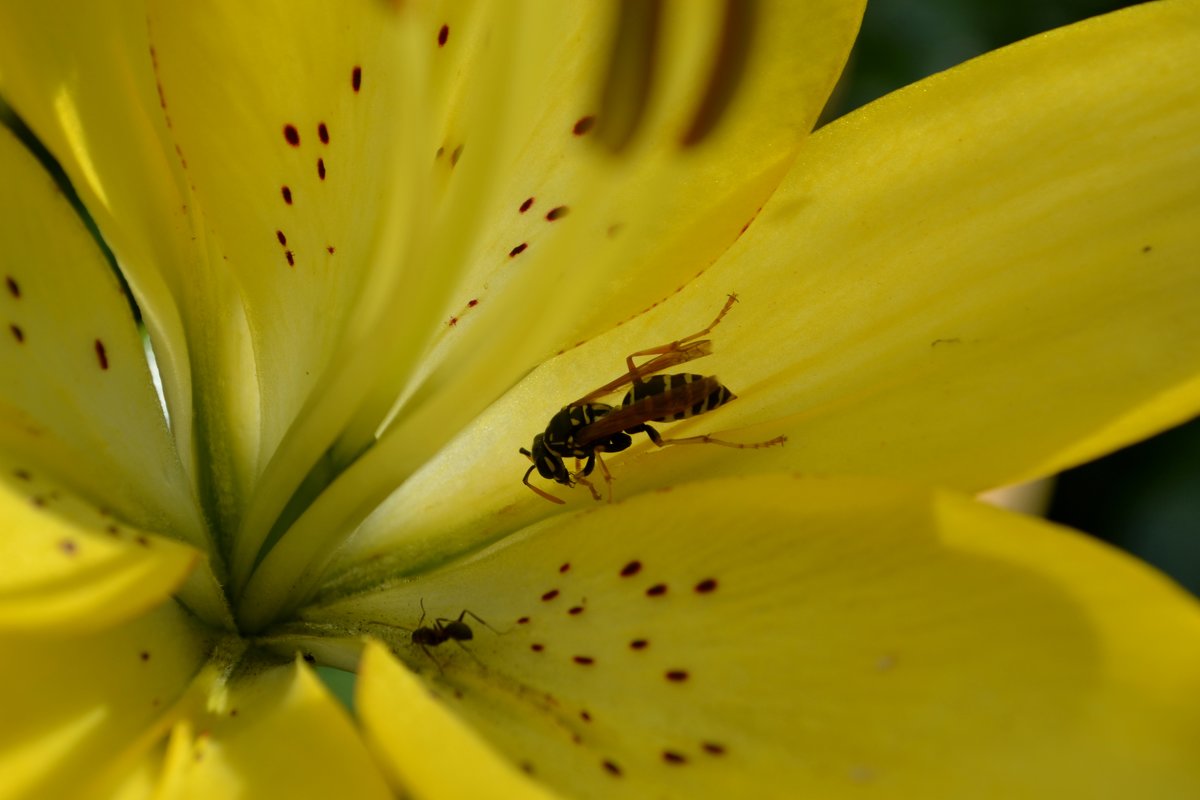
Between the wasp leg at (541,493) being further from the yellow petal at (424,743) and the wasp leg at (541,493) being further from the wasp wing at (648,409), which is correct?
the yellow petal at (424,743)

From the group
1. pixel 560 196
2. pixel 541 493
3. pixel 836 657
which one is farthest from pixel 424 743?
pixel 560 196

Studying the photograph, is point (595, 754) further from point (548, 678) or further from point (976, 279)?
point (976, 279)

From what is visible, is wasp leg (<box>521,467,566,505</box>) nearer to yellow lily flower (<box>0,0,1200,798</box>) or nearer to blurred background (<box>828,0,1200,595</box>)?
yellow lily flower (<box>0,0,1200,798</box>)

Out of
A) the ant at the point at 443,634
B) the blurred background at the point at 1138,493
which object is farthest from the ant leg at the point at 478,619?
the blurred background at the point at 1138,493

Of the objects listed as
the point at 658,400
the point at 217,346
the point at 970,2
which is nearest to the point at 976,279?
the point at 658,400

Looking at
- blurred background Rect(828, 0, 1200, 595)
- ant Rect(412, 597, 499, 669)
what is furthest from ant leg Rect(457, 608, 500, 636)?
blurred background Rect(828, 0, 1200, 595)

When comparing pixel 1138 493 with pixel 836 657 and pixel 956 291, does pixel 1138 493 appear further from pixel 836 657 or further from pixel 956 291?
pixel 836 657
